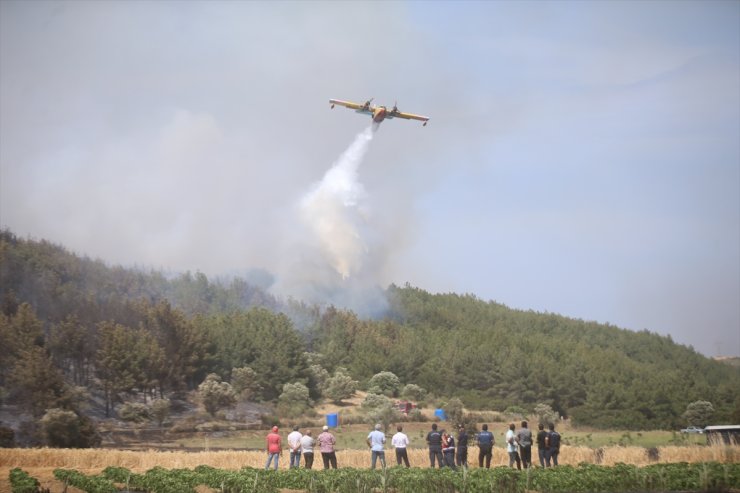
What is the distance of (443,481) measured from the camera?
24953 mm

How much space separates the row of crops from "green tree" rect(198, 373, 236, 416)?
139ft

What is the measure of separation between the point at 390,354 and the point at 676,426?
3443 cm

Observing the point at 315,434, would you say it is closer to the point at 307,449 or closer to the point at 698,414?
the point at 307,449

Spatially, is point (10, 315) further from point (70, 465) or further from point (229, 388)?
point (70, 465)

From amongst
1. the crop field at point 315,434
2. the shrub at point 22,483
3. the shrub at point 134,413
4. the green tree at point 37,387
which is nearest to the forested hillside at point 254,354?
the green tree at point 37,387

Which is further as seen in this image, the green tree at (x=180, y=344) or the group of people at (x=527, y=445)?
the green tree at (x=180, y=344)

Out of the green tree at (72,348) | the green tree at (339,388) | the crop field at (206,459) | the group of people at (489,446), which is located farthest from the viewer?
the green tree at (339,388)

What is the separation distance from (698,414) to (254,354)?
44.2m

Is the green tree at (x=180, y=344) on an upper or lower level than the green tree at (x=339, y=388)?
upper

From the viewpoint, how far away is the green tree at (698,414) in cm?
7912

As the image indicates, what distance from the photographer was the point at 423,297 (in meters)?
156

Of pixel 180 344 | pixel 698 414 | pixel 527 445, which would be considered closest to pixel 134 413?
pixel 180 344

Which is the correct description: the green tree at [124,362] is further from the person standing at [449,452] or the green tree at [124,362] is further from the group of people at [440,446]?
the person standing at [449,452]

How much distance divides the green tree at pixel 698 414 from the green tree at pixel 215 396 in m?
43.3
